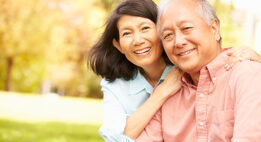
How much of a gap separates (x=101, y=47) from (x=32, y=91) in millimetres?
28073

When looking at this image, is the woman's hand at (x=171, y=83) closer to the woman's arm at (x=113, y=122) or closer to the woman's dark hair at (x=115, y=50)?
the woman's dark hair at (x=115, y=50)

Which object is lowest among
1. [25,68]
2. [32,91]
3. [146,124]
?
[32,91]

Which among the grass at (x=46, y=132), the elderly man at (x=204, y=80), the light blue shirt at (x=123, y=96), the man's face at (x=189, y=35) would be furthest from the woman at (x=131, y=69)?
the grass at (x=46, y=132)

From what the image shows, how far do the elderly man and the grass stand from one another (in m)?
6.24

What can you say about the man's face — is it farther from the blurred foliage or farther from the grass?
the blurred foliage

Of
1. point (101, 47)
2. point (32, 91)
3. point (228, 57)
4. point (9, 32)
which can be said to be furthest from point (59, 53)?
point (228, 57)

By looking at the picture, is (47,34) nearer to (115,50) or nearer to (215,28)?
(115,50)

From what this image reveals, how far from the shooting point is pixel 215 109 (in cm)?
257

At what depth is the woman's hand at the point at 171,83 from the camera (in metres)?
3.03

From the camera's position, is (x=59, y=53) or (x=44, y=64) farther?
(x=44, y=64)

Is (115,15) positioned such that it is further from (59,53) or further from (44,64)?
(44,64)

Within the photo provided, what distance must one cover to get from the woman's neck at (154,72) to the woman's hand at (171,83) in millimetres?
281

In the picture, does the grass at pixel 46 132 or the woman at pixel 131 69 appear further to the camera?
the grass at pixel 46 132

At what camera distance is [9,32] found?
18.2 m
